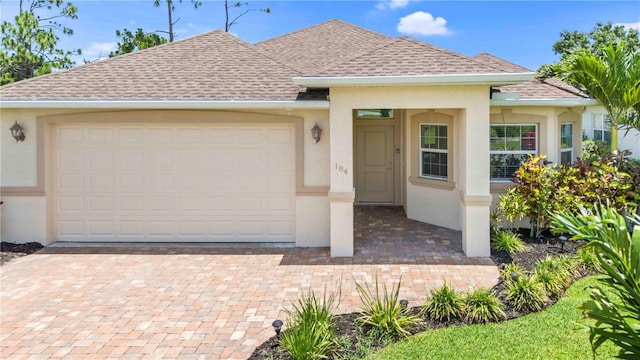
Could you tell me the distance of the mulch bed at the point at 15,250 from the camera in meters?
9.06

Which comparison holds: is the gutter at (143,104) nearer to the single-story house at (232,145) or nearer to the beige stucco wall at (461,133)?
the single-story house at (232,145)

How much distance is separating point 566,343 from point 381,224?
6780 mm

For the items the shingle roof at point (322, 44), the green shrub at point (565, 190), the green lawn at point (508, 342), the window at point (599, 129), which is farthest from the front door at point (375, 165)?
the window at point (599, 129)

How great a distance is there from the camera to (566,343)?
5.00 m

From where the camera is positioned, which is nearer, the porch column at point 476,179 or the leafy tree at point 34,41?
the porch column at point 476,179

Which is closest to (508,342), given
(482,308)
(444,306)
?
(482,308)

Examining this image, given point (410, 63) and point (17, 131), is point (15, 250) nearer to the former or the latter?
point (17, 131)

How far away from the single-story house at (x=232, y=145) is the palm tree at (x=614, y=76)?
2.04 feet

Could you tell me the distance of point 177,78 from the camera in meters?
10.4

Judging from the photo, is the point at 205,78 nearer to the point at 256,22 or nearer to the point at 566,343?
the point at 566,343

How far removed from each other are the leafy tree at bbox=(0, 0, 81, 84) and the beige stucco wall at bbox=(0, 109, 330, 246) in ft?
42.3

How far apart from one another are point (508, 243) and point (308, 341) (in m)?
6.00

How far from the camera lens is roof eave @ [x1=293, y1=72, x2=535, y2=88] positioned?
8.00 metres

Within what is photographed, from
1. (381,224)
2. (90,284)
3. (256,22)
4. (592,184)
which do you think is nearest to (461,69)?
(592,184)
